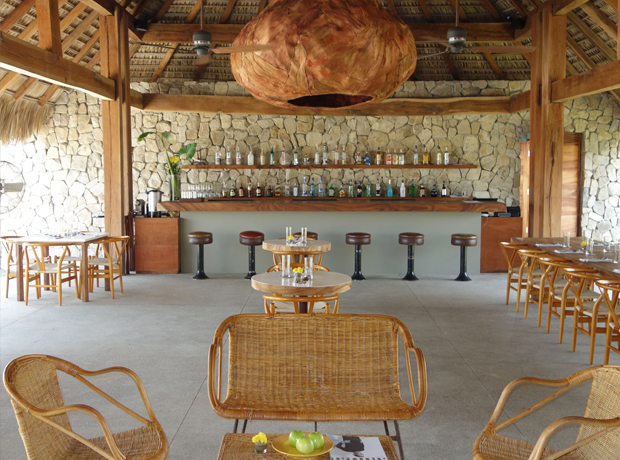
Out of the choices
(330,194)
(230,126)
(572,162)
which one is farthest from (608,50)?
(230,126)

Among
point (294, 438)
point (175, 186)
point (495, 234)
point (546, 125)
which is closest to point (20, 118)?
point (175, 186)

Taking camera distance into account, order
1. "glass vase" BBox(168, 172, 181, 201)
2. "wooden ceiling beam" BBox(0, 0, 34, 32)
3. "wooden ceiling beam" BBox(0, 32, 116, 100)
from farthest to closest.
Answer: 1. "glass vase" BBox(168, 172, 181, 201)
2. "wooden ceiling beam" BBox(0, 0, 34, 32)
3. "wooden ceiling beam" BBox(0, 32, 116, 100)

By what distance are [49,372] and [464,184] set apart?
31.4ft

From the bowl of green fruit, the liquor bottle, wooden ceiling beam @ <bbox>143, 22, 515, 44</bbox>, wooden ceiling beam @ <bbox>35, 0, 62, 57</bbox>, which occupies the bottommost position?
the bowl of green fruit

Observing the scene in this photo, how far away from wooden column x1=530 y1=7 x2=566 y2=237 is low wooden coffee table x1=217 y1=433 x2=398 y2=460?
6.13 metres

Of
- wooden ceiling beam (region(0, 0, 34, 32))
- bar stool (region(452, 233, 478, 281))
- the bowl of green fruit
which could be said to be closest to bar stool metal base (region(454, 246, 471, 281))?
bar stool (region(452, 233, 478, 281))

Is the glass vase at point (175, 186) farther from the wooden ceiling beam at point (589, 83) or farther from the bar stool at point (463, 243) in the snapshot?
the wooden ceiling beam at point (589, 83)

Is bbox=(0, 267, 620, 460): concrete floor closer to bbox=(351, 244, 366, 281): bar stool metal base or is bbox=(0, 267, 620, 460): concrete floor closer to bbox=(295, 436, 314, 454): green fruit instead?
bbox=(351, 244, 366, 281): bar stool metal base

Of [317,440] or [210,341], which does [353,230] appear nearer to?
[210,341]

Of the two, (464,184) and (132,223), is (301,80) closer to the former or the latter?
(132,223)

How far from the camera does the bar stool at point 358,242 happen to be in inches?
330

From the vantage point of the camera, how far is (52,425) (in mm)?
1903

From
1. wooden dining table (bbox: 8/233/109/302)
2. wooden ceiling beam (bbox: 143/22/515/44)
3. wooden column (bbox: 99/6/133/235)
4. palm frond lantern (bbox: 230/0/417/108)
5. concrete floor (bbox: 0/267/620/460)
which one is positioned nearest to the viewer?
palm frond lantern (bbox: 230/0/417/108)

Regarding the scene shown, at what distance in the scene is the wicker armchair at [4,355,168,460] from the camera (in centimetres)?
190
